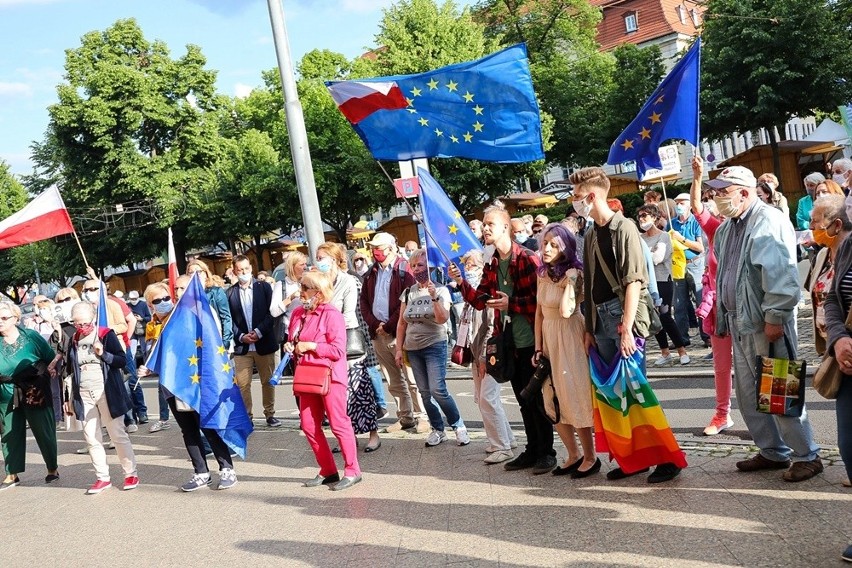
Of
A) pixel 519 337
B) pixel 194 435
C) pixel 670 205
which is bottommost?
pixel 194 435

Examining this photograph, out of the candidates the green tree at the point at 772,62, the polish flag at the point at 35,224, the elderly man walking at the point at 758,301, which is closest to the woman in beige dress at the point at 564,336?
the elderly man walking at the point at 758,301

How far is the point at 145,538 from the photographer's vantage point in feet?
22.3

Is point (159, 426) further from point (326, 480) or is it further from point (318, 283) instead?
point (318, 283)

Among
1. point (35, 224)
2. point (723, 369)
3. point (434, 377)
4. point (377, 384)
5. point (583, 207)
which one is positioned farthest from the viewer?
point (35, 224)

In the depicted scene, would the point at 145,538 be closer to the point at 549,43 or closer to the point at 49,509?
the point at 49,509

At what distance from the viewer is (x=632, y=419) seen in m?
6.13

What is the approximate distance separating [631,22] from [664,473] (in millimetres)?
57060

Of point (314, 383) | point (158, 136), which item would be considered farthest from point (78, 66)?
point (314, 383)

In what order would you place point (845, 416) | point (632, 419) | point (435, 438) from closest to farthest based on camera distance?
point (845, 416), point (632, 419), point (435, 438)

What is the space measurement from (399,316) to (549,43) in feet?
148

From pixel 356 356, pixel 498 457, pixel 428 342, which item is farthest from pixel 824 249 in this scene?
pixel 356 356

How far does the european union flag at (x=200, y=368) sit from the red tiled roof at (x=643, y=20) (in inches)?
2040

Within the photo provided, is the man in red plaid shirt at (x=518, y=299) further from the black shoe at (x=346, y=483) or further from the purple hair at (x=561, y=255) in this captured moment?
the black shoe at (x=346, y=483)

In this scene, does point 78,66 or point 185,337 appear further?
point 78,66
